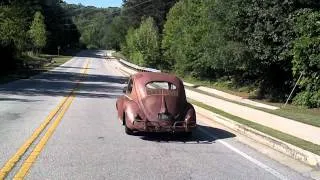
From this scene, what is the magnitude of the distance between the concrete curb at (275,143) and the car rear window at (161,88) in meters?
2.28

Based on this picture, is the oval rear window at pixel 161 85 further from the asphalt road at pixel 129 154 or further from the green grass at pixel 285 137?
the green grass at pixel 285 137

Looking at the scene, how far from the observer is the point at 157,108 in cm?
1392

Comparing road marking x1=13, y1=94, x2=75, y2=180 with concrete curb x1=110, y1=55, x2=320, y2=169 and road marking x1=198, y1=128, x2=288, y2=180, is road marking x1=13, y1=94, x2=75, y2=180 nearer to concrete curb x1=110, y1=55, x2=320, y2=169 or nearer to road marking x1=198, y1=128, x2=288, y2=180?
road marking x1=198, y1=128, x2=288, y2=180

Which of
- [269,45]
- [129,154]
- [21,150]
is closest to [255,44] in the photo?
[269,45]

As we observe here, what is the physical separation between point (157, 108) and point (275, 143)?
2.92 meters

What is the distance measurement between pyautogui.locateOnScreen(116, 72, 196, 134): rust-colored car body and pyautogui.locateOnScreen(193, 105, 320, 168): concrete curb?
1721 millimetres

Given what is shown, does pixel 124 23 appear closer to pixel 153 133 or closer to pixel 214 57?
pixel 214 57

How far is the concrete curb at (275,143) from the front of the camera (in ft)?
36.4

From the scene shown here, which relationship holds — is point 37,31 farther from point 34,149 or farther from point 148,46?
point 34,149

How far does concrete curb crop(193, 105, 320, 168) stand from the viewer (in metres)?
11.1

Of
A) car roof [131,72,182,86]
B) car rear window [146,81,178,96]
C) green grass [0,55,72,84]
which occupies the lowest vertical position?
green grass [0,55,72,84]

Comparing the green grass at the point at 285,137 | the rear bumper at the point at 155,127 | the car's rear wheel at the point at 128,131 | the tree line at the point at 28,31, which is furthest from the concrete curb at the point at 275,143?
the tree line at the point at 28,31

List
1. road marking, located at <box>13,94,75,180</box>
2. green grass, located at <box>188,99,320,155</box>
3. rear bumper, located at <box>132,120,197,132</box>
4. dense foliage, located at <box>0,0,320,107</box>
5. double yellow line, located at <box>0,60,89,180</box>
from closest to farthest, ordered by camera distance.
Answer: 1. road marking, located at <box>13,94,75,180</box>
2. double yellow line, located at <box>0,60,89,180</box>
3. green grass, located at <box>188,99,320,155</box>
4. rear bumper, located at <box>132,120,197,132</box>
5. dense foliage, located at <box>0,0,320,107</box>

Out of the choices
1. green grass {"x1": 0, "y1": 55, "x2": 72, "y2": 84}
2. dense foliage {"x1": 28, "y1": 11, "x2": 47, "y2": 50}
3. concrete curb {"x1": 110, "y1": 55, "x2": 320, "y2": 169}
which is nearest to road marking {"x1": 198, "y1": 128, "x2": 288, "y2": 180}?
concrete curb {"x1": 110, "y1": 55, "x2": 320, "y2": 169}
